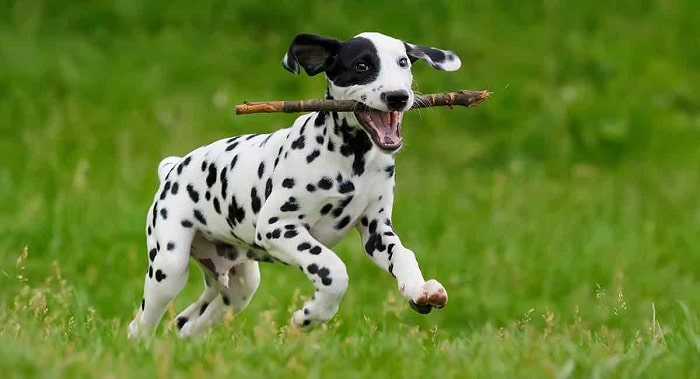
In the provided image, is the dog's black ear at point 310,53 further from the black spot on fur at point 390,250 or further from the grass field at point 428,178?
the grass field at point 428,178

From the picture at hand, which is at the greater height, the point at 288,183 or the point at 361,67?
the point at 361,67

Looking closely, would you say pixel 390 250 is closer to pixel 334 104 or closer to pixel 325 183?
pixel 325 183

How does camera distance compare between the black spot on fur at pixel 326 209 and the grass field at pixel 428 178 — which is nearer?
the grass field at pixel 428 178

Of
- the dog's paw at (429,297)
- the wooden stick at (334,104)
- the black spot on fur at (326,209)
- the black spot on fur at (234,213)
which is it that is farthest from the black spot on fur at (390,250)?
the black spot on fur at (234,213)

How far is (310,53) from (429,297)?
4.76 feet

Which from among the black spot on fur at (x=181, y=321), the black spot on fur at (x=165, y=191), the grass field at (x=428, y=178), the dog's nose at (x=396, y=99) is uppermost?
the dog's nose at (x=396, y=99)

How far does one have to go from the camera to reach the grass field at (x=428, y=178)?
639cm

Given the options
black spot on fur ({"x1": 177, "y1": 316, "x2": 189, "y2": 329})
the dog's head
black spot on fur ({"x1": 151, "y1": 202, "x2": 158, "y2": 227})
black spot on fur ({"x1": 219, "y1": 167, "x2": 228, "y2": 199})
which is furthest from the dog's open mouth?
black spot on fur ({"x1": 177, "y1": 316, "x2": 189, "y2": 329})

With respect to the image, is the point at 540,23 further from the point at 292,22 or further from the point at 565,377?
the point at 565,377

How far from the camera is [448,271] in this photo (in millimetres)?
12117

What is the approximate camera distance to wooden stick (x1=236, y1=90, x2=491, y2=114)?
696 centimetres

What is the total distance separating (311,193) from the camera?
730 cm

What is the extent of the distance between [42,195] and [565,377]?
27.6ft

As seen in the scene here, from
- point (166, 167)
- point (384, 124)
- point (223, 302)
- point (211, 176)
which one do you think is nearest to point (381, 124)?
point (384, 124)
